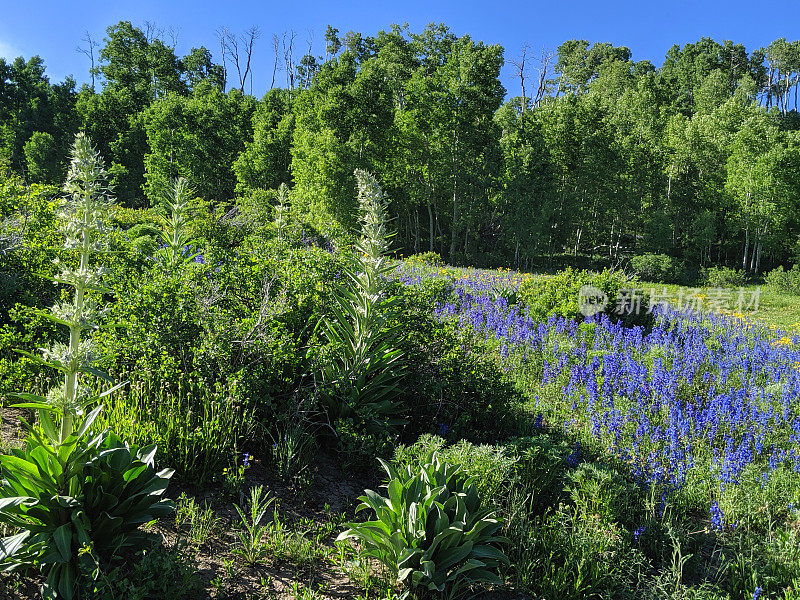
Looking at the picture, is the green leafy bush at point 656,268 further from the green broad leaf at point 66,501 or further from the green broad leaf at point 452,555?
the green broad leaf at point 66,501

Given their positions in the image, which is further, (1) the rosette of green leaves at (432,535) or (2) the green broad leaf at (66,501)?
(1) the rosette of green leaves at (432,535)

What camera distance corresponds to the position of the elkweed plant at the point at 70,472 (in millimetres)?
2188

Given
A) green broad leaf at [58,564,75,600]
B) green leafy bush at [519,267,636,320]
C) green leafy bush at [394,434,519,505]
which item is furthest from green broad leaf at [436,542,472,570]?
green leafy bush at [519,267,636,320]

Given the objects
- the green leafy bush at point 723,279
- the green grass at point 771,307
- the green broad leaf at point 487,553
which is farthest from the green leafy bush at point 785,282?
the green broad leaf at point 487,553

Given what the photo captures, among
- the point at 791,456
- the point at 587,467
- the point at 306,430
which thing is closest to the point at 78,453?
the point at 306,430

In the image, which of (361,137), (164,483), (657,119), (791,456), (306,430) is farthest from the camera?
(657,119)

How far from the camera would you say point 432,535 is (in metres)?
2.63

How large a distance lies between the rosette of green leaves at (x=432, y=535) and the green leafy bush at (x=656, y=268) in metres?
23.7

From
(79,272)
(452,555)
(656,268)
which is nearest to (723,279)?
(656,268)

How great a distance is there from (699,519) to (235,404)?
3662 millimetres

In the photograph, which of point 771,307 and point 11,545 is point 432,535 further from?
point 771,307

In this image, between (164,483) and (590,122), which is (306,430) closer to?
(164,483)

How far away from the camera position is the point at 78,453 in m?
2.21

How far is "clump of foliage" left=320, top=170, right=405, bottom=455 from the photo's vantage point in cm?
400
